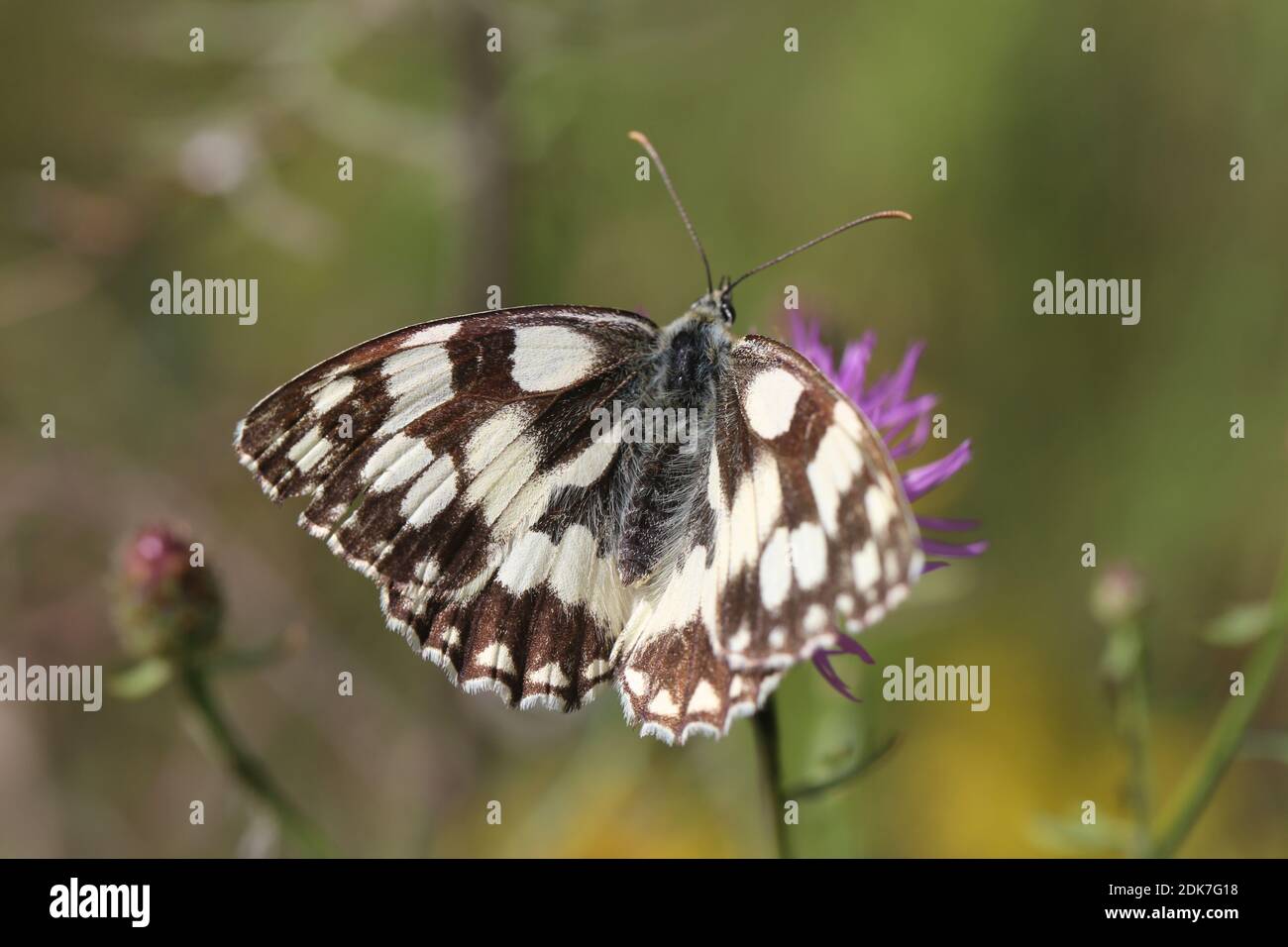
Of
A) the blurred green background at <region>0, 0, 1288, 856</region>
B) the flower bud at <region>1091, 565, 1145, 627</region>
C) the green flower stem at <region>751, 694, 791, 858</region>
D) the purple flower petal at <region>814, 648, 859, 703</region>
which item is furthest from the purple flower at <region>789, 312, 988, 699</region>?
the blurred green background at <region>0, 0, 1288, 856</region>

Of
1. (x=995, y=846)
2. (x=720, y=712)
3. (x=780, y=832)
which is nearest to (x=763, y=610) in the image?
(x=720, y=712)

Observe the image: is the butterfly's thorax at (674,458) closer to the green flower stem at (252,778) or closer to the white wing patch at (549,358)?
the white wing patch at (549,358)

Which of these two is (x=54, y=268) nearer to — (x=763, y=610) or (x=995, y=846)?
(x=763, y=610)

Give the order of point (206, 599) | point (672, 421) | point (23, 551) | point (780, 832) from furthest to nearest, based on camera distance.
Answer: point (23, 551)
point (206, 599)
point (672, 421)
point (780, 832)

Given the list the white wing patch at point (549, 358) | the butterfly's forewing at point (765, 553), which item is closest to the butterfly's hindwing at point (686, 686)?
the butterfly's forewing at point (765, 553)

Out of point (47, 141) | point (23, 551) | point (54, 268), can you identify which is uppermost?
point (47, 141)

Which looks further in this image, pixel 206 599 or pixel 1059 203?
pixel 1059 203

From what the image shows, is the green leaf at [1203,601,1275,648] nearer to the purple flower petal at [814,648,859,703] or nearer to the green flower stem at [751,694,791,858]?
the purple flower petal at [814,648,859,703]
